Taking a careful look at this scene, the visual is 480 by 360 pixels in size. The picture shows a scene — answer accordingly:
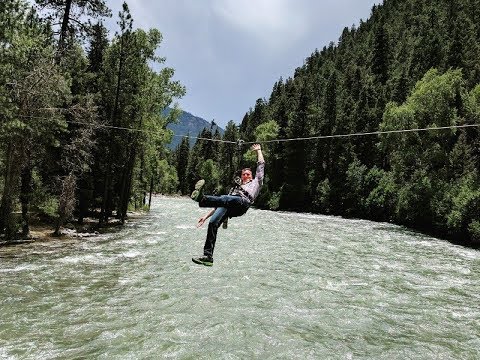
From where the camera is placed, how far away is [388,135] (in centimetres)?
4400

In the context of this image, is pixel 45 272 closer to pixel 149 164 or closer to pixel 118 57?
pixel 118 57

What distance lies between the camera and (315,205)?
67375 mm

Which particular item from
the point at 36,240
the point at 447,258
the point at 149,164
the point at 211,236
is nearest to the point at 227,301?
the point at 211,236

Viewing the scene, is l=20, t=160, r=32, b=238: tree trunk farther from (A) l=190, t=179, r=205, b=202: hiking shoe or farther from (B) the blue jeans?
(A) l=190, t=179, r=205, b=202: hiking shoe

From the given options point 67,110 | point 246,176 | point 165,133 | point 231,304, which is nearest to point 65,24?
point 67,110

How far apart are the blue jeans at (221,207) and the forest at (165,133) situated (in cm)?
117

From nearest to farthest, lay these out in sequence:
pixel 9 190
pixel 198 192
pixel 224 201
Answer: pixel 198 192 → pixel 224 201 → pixel 9 190

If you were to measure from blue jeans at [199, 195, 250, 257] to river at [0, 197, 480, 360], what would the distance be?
313 cm

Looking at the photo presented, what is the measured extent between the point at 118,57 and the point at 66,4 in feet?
29.0

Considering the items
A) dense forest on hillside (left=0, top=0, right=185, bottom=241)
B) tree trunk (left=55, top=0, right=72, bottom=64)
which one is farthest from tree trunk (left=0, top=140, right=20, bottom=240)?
tree trunk (left=55, top=0, right=72, bottom=64)

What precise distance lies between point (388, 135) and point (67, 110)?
109ft

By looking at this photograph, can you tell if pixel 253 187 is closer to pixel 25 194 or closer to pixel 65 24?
pixel 25 194

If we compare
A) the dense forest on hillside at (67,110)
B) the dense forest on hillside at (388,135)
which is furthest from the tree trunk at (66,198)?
the dense forest on hillside at (388,135)

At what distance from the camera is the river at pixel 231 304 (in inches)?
403
